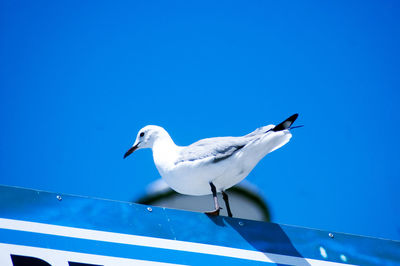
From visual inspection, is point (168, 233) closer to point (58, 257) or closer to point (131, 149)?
point (58, 257)

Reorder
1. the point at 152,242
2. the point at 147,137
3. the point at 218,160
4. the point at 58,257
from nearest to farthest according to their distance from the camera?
the point at 58,257 → the point at 152,242 → the point at 218,160 → the point at 147,137

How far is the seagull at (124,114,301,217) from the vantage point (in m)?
2.90

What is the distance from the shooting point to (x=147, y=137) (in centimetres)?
345

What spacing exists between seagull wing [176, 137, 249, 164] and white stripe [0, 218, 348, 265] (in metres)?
0.81

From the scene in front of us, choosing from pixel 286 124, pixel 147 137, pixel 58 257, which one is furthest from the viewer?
pixel 147 137

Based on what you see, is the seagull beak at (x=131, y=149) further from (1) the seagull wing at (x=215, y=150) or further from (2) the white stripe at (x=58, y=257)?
(2) the white stripe at (x=58, y=257)

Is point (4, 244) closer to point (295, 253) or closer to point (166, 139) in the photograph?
point (295, 253)

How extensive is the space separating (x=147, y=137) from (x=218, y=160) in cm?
70

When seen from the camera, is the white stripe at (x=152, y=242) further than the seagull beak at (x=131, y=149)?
No

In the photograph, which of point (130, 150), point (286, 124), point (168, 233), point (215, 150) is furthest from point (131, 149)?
point (168, 233)

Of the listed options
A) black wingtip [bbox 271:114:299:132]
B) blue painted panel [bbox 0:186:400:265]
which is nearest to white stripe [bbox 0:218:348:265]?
blue painted panel [bbox 0:186:400:265]

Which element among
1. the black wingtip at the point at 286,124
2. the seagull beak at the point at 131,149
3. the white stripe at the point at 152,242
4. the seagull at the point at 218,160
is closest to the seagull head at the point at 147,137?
the seagull beak at the point at 131,149

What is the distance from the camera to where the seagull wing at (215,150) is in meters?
2.93

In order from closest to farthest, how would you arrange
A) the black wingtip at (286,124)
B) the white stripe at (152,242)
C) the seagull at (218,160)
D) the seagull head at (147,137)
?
the white stripe at (152,242) < the black wingtip at (286,124) < the seagull at (218,160) < the seagull head at (147,137)
